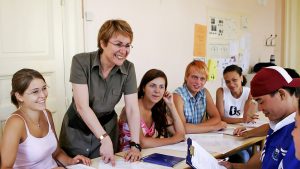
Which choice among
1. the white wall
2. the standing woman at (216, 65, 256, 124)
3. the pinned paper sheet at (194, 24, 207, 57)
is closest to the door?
the white wall

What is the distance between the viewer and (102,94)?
187cm

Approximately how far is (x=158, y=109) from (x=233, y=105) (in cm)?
95

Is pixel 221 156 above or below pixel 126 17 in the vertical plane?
below

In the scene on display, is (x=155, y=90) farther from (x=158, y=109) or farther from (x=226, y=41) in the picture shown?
(x=226, y=41)

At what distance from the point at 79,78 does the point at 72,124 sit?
13.1 inches

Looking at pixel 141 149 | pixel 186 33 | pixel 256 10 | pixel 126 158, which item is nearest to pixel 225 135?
pixel 141 149

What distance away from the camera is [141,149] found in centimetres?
201

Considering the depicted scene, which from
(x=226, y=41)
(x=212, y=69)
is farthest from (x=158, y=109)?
(x=226, y=41)

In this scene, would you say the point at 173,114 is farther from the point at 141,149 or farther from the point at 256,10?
the point at 256,10

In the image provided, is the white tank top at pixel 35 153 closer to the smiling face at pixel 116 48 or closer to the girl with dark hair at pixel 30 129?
the girl with dark hair at pixel 30 129

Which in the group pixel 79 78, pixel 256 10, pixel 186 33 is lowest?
pixel 79 78

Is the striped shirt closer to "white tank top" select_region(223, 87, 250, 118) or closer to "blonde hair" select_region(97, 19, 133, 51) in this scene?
"white tank top" select_region(223, 87, 250, 118)

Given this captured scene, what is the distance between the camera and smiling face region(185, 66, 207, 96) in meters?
2.59

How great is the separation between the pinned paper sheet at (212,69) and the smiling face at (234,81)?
1059 mm
